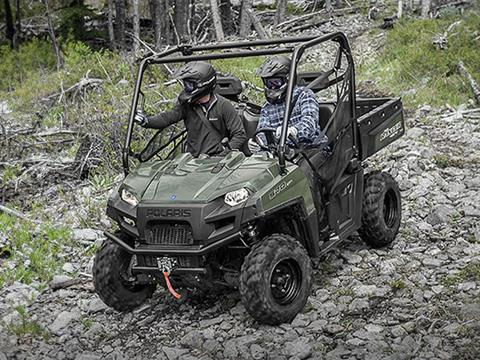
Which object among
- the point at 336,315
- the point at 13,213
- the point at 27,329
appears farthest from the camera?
the point at 13,213

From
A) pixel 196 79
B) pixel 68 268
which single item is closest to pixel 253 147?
pixel 196 79

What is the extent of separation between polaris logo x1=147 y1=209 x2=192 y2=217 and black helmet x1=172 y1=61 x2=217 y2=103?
140 cm

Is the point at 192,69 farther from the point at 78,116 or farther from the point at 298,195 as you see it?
the point at 78,116

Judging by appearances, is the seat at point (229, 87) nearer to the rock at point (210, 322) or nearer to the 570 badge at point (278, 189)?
the 570 badge at point (278, 189)

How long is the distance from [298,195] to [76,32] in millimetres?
21800

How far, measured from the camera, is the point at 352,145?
680cm

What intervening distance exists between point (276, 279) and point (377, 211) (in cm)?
181

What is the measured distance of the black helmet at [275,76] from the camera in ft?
20.1

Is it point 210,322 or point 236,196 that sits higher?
point 236,196

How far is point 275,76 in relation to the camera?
20.2ft

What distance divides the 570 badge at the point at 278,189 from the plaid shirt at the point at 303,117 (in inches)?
23.1

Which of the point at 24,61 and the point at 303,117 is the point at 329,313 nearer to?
the point at 303,117

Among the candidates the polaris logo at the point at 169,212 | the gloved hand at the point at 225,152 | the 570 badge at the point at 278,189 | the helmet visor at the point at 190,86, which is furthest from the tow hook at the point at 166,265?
the helmet visor at the point at 190,86

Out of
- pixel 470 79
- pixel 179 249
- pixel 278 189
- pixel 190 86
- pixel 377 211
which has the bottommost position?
pixel 377 211
